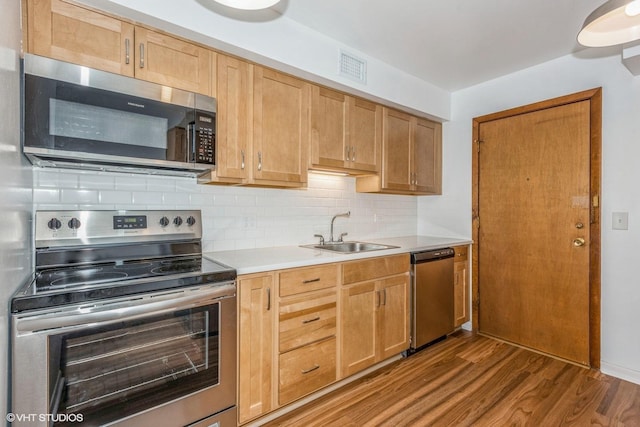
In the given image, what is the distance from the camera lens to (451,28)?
7.16 feet

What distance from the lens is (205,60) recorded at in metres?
1.85

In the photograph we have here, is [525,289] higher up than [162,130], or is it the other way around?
[162,130]

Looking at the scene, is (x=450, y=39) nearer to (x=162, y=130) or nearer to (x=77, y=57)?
(x=162, y=130)

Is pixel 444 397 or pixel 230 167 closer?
pixel 230 167

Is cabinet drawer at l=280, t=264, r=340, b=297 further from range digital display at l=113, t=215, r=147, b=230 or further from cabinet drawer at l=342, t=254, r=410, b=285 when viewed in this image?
range digital display at l=113, t=215, r=147, b=230

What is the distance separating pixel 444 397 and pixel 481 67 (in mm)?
2645

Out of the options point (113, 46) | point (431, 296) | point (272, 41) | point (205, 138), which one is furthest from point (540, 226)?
point (113, 46)

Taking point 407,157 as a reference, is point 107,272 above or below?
below

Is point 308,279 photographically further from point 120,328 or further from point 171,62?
point 171,62

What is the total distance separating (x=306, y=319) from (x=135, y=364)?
3.01ft

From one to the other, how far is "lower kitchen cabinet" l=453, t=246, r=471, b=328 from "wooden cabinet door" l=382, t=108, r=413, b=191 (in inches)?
32.5

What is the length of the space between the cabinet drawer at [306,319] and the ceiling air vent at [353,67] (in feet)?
5.29

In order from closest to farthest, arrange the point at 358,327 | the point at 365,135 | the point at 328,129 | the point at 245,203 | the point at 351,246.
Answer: the point at 358,327
the point at 245,203
the point at 328,129
the point at 365,135
the point at 351,246

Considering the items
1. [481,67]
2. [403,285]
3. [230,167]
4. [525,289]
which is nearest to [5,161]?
[230,167]
